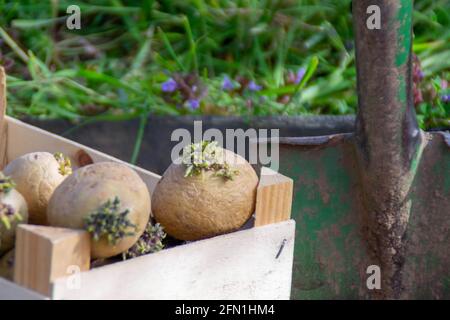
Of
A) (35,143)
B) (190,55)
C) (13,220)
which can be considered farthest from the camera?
(190,55)

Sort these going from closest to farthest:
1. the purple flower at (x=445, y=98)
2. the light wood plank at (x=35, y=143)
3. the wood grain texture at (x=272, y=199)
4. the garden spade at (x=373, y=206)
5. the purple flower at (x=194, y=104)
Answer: the wood grain texture at (x=272, y=199), the light wood plank at (x=35, y=143), the garden spade at (x=373, y=206), the purple flower at (x=445, y=98), the purple flower at (x=194, y=104)

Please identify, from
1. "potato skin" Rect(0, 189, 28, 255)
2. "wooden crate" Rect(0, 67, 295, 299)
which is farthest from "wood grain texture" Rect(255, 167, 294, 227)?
"potato skin" Rect(0, 189, 28, 255)

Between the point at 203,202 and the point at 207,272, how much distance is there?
10 centimetres

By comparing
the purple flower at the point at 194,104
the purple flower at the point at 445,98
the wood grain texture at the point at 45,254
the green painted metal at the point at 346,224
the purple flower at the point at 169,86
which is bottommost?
the green painted metal at the point at 346,224

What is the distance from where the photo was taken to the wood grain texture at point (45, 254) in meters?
1.03

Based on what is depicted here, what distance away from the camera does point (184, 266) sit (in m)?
1.16

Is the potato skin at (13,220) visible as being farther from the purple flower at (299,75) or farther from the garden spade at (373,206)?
the purple flower at (299,75)

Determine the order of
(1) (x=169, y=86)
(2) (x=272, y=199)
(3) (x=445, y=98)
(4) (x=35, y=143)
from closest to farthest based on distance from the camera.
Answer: (2) (x=272, y=199) → (4) (x=35, y=143) → (3) (x=445, y=98) → (1) (x=169, y=86)

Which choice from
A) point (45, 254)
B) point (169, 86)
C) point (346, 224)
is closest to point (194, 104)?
point (169, 86)

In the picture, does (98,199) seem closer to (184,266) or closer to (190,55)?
(184,266)

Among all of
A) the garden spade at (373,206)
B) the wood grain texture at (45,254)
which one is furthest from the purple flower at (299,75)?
the wood grain texture at (45,254)

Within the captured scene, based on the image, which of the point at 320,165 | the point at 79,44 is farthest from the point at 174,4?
the point at 320,165

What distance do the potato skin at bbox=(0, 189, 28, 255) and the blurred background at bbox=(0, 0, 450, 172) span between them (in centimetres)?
105

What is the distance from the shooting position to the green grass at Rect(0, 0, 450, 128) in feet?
7.82
